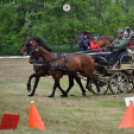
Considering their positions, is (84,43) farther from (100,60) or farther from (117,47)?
(117,47)

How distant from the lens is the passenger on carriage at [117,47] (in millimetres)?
14148

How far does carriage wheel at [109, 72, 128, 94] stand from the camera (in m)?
14.3

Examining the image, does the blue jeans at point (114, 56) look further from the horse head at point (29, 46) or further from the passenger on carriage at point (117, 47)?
the horse head at point (29, 46)

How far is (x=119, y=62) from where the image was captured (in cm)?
1445

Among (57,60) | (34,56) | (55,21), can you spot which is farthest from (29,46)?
(55,21)

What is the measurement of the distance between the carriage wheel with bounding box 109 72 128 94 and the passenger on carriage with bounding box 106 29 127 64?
53 centimetres

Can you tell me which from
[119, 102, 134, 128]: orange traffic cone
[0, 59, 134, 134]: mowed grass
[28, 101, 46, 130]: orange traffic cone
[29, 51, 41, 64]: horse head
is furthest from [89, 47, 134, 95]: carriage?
[28, 101, 46, 130]: orange traffic cone

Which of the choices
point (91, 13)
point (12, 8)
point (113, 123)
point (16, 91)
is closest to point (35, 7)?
point (12, 8)

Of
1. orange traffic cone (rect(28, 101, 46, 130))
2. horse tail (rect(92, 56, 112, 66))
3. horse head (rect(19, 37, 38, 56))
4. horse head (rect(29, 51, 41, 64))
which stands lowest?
orange traffic cone (rect(28, 101, 46, 130))

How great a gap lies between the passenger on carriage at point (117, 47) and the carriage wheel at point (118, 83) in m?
0.53

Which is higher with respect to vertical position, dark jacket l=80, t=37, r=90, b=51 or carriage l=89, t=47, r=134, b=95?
dark jacket l=80, t=37, r=90, b=51

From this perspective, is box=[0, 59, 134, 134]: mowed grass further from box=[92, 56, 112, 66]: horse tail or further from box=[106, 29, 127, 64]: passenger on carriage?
box=[106, 29, 127, 64]: passenger on carriage

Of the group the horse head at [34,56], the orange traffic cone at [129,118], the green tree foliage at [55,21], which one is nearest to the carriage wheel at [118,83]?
the horse head at [34,56]

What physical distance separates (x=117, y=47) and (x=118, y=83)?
124cm
